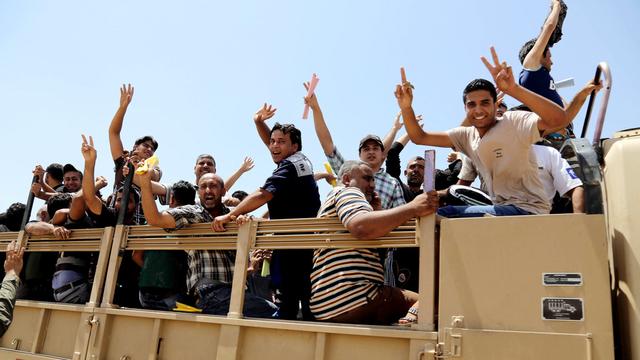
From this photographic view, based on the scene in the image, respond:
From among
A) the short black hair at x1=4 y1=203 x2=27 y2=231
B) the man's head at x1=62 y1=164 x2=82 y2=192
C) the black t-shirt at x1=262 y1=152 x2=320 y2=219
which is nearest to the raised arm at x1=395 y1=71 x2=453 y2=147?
the black t-shirt at x1=262 y1=152 x2=320 y2=219

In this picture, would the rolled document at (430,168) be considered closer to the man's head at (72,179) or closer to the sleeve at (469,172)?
the sleeve at (469,172)

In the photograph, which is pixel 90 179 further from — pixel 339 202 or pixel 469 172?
pixel 469 172

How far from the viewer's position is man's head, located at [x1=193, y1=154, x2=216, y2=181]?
5.12 metres

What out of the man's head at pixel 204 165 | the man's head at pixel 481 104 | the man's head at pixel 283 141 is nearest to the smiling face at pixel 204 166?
the man's head at pixel 204 165

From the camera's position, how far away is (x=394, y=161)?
4.97 metres

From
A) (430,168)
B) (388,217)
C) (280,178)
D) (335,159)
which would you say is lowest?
(388,217)

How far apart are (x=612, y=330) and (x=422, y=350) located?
2.53 feet

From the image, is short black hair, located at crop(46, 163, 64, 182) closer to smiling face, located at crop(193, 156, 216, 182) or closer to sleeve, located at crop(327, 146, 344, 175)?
smiling face, located at crop(193, 156, 216, 182)

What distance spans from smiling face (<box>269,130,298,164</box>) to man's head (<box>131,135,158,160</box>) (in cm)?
185

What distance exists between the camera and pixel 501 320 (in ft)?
7.52

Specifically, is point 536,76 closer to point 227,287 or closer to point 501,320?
point 501,320

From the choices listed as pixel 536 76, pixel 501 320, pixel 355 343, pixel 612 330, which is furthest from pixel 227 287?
pixel 536 76

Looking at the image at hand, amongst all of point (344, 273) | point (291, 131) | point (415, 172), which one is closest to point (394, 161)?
point (415, 172)

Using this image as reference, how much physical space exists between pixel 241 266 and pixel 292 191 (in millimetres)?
729
